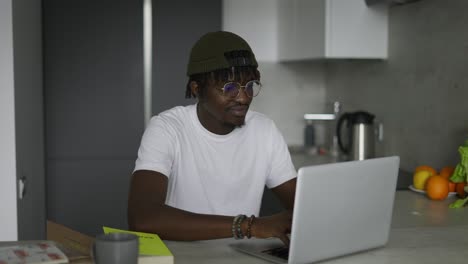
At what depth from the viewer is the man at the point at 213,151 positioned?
1.85 meters

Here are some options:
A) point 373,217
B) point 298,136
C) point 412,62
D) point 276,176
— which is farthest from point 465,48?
point 298,136

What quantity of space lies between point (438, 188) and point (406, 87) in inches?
40.7

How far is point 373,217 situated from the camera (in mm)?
1607

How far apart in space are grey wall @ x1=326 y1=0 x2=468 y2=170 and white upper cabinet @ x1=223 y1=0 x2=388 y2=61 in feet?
0.37

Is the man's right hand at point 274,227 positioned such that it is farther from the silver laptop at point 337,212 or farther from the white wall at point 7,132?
the white wall at point 7,132

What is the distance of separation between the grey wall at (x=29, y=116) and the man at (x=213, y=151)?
38.2 inches

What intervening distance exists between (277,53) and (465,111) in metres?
1.71

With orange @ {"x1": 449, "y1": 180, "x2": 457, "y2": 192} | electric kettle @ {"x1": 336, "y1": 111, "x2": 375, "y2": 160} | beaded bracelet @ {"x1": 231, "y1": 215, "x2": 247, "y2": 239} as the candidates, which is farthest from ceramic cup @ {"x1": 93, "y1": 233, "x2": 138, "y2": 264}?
electric kettle @ {"x1": 336, "y1": 111, "x2": 375, "y2": 160}

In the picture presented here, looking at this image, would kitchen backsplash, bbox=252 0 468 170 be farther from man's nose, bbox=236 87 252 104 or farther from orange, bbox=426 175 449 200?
man's nose, bbox=236 87 252 104

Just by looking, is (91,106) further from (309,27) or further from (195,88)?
(195,88)

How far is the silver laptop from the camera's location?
1.42m

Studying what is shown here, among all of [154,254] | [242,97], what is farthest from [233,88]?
[154,254]

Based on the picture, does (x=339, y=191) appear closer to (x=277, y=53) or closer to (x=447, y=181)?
(x=447, y=181)

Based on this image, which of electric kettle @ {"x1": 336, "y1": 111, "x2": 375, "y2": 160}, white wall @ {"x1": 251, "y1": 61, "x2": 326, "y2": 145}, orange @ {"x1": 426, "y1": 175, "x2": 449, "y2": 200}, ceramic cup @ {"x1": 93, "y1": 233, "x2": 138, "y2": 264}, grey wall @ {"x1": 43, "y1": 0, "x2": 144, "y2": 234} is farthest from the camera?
white wall @ {"x1": 251, "y1": 61, "x2": 326, "y2": 145}
